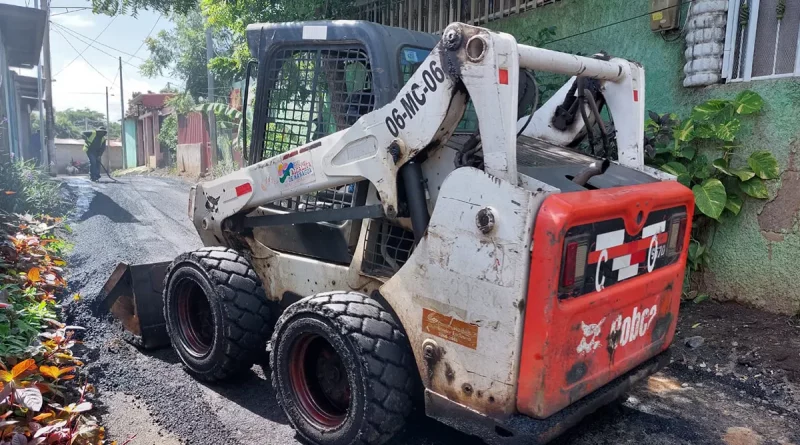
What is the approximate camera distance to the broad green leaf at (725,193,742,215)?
14.6ft

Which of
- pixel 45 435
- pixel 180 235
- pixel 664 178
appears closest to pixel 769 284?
pixel 664 178

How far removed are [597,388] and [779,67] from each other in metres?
3.28

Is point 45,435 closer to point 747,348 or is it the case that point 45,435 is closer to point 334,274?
point 334,274

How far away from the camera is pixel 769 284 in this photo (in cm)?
440

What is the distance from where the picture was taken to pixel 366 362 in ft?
8.36

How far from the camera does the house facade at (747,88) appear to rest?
4289mm

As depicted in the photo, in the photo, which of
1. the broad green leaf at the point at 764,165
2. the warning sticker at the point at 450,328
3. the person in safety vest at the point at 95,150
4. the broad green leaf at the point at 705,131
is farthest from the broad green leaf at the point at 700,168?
the person in safety vest at the point at 95,150

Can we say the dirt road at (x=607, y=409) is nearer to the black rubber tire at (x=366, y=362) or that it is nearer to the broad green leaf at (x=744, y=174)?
the black rubber tire at (x=366, y=362)

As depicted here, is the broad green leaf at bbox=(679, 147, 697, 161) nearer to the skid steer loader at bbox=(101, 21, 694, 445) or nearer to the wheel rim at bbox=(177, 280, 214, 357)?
the skid steer loader at bbox=(101, 21, 694, 445)

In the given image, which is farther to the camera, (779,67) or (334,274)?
(779,67)

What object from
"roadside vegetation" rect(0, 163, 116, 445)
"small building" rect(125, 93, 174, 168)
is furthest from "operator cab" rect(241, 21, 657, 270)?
"small building" rect(125, 93, 174, 168)

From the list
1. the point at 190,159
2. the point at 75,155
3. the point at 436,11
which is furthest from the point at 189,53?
the point at 436,11

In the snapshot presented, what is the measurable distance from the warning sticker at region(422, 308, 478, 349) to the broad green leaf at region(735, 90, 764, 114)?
10.8 feet

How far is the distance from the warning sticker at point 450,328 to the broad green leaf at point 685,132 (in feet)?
10.3
